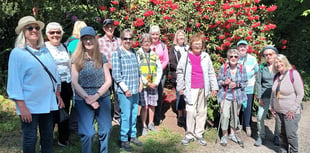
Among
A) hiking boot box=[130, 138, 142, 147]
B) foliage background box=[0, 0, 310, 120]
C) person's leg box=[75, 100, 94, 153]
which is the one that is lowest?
hiking boot box=[130, 138, 142, 147]

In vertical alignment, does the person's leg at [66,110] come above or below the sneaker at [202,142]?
above

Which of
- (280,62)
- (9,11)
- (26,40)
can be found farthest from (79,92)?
(9,11)

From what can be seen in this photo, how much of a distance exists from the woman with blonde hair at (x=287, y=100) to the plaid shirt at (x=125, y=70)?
2293 millimetres

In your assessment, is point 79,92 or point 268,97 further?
point 268,97

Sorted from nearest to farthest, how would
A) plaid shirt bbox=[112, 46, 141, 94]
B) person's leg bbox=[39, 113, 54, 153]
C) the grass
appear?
person's leg bbox=[39, 113, 54, 153] → plaid shirt bbox=[112, 46, 141, 94] → the grass

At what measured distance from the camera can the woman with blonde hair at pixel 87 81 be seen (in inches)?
135

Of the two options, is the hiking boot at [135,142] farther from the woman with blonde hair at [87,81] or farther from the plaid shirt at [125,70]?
the woman with blonde hair at [87,81]

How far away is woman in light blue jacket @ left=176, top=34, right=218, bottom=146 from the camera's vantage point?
4758 millimetres

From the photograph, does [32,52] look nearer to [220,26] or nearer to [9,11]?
[9,11]

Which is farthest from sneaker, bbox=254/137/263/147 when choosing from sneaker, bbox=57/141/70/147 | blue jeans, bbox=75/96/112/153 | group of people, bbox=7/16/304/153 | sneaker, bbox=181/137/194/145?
sneaker, bbox=57/141/70/147

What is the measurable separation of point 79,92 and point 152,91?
1953mm

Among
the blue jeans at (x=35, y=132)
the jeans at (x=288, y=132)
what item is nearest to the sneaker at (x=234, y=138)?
the jeans at (x=288, y=132)

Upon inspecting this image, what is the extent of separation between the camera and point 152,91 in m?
5.14

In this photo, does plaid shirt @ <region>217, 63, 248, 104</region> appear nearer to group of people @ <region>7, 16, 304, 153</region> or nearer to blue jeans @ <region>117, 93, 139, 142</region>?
group of people @ <region>7, 16, 304, 153</region>
